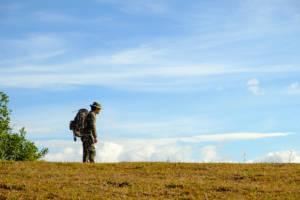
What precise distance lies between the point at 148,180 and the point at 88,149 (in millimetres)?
5434

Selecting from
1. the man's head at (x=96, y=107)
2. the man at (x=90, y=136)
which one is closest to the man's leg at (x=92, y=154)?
the man at (x=90, y=136)

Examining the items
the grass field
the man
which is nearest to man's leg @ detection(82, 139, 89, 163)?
the man

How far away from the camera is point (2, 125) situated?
3094cm

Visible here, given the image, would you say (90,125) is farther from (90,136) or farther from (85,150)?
(85,150)

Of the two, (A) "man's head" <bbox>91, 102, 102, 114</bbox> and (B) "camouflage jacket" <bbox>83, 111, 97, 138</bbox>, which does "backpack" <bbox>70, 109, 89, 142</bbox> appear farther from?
(A) "man's head" <bbox>91, 102, 102, 114</bbox>

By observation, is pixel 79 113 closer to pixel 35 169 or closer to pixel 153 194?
pixel 35 169

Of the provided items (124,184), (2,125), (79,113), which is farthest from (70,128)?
(2,125)

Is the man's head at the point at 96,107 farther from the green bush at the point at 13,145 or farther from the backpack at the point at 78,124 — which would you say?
the green bush at the point at 13,145

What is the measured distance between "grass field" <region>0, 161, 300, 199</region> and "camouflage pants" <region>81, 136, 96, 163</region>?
1130 millimetres

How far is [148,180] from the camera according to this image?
13750 millimetres

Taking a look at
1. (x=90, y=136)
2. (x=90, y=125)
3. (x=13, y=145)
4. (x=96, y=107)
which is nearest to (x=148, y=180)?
(x=90, y=136)

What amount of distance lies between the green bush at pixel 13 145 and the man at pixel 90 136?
14874mm

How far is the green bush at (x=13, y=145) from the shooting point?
3027 cm

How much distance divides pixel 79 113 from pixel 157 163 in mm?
5271
